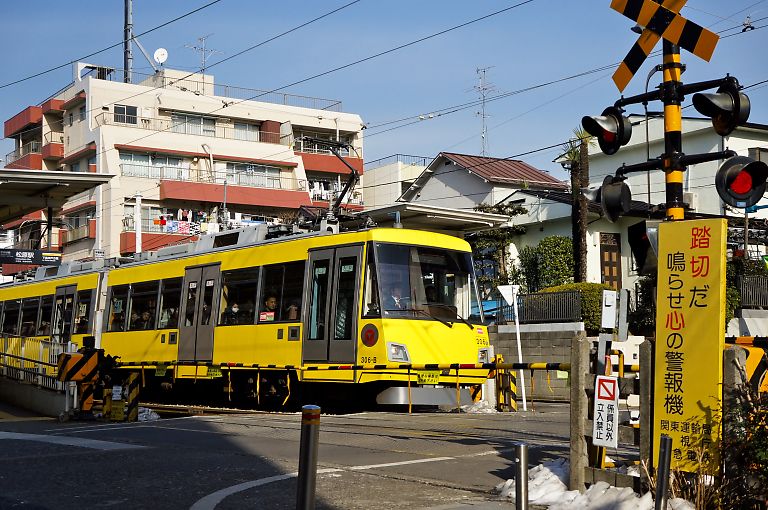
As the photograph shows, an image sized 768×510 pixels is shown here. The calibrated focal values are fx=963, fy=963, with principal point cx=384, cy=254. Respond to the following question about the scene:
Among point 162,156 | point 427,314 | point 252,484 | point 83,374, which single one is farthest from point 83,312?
point 162,156

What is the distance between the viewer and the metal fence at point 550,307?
28281 mm

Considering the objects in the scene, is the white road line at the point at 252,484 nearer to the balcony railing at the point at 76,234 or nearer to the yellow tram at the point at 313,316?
the yellow tram at the point at 313,316

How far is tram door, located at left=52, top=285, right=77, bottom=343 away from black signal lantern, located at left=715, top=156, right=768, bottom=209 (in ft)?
68.5

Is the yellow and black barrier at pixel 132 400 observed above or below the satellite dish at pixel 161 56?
below

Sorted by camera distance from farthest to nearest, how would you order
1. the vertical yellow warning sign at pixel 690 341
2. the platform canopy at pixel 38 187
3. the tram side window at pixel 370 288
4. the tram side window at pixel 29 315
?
the tram side window at pixel 29 315 < the platform canopy at pixel 38 187 < the tram side window at pixel 370 288 < the vertical yellow warning sign at pixel 690 341

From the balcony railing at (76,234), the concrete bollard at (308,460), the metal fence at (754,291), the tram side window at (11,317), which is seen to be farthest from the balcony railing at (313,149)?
the concrete bollard at (308,460)

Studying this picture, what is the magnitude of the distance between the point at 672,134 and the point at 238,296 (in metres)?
12.5

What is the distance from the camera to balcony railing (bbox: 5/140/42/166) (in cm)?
6159

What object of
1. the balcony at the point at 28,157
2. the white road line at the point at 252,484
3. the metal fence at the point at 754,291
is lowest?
the white road line at the point at 252,484

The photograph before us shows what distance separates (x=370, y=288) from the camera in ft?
55.3

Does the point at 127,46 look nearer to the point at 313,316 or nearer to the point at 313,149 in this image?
the point at 313,149

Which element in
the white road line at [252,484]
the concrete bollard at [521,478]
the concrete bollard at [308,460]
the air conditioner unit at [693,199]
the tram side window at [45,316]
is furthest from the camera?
the air conditioner unit at [693,199]

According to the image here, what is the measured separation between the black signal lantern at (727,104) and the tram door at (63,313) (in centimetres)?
2060

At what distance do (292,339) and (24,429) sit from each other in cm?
501
